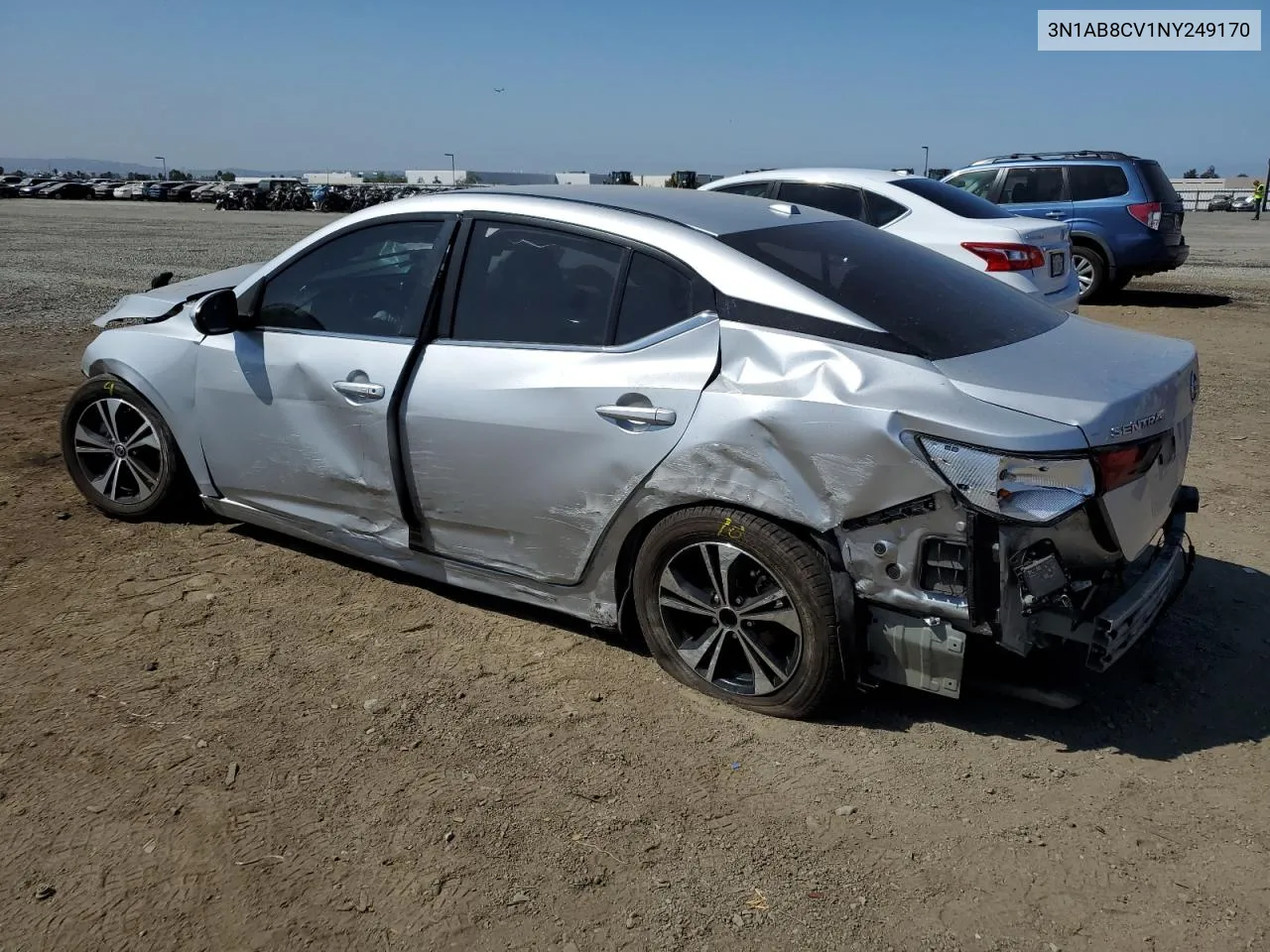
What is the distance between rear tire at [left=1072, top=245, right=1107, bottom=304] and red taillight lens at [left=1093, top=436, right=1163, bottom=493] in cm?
1085

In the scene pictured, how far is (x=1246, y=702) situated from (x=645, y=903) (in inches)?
88.7

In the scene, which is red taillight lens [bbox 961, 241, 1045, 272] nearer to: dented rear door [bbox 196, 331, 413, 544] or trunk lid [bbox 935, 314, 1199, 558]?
trunk lid [bbox 935, 314, 1199, 558]

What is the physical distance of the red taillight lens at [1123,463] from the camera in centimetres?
295

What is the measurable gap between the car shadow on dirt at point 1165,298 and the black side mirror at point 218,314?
1166cm

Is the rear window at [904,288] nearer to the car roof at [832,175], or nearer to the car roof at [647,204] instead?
Answer: the car roof at [647,204]

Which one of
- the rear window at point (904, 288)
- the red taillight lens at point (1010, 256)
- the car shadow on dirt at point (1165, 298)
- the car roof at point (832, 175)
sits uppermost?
the car roof at point (832, 175)

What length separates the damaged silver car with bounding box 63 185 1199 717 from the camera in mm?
2975

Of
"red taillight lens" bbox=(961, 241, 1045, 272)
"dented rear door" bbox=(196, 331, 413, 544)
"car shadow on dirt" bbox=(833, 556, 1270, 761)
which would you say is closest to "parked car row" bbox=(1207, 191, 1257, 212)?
"red taillight lens" bbox=(961, 241, 1045, 272)

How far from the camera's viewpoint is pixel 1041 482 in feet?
9.45

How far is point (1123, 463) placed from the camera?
302 centimetres

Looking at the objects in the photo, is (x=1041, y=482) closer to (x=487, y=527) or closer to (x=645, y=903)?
(x=645, y=903)

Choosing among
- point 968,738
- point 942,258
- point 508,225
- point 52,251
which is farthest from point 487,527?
point 52,251

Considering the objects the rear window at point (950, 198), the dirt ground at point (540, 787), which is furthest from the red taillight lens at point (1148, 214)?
the dirt ground at point (540, 787)

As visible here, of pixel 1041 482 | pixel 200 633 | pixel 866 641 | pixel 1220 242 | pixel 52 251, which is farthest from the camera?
pixel 1220 242
